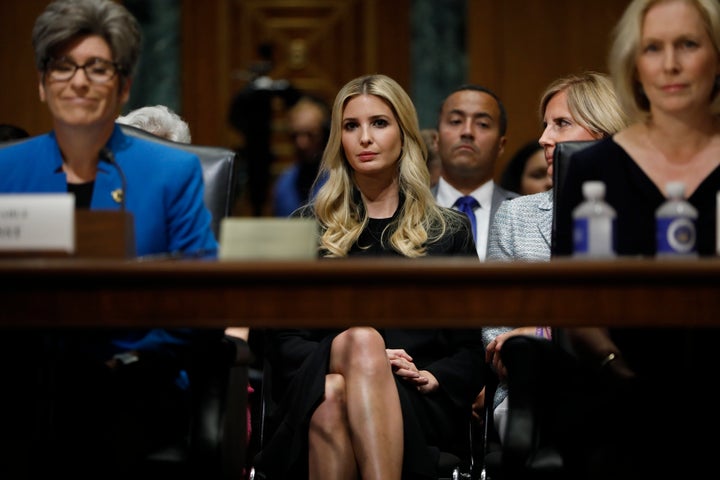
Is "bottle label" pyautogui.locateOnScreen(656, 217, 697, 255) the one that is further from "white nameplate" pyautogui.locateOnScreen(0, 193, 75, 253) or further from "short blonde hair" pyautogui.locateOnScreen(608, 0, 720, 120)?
"white nameplate" pyautogui.locateOnScreen(0, 193, 75, 253)

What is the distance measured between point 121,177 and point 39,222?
1.32 feet

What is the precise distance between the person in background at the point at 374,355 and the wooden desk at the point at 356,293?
2.93 ft

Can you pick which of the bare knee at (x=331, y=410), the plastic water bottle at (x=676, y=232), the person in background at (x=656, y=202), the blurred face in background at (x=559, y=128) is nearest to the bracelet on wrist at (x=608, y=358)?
the person in background at (x=656, y=202)

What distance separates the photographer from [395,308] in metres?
2.14

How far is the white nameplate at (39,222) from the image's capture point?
226 centimetres

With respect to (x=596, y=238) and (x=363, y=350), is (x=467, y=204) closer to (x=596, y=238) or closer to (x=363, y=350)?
(x=363, y=350)

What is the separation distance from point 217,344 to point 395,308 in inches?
25.2

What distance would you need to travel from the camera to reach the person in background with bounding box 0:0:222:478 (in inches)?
99.9

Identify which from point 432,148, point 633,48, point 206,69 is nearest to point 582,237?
point 633,48

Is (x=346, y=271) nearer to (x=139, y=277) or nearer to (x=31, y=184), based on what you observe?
(x=139, y=277)

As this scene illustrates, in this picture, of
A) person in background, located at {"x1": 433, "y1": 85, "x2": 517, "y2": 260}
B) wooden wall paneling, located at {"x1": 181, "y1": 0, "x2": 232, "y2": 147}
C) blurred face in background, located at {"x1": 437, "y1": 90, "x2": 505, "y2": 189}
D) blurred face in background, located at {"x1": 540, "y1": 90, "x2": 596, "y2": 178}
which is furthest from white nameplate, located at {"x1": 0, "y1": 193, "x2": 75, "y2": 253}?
wooden wall paneling, located at {"x1": 181, "y1": 0, "x2": 232, "y2": 147}

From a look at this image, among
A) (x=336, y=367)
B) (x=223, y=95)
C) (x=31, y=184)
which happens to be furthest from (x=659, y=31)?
(x=223, y=95)

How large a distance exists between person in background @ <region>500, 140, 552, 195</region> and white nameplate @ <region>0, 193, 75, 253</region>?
3018 mm

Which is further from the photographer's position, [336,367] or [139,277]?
[336,367]
